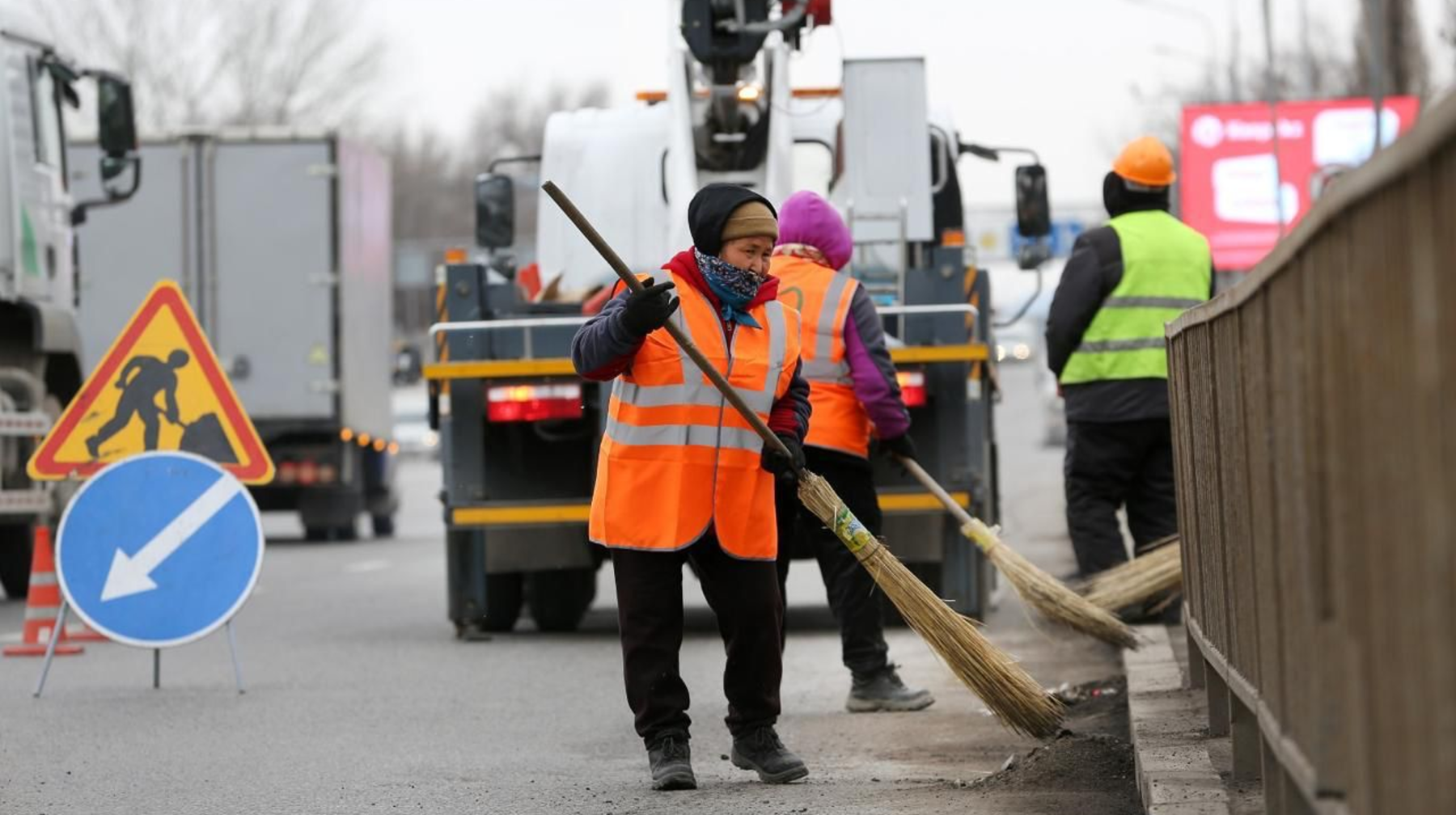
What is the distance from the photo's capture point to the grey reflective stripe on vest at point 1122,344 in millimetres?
10625

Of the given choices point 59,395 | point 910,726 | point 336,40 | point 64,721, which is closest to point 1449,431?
point 910,726

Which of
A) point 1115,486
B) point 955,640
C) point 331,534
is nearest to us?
point 955,640

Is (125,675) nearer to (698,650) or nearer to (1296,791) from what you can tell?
(698,650)

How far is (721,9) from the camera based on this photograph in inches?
499

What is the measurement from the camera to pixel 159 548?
32.9 ft

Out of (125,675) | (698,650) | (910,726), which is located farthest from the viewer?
(698,650)

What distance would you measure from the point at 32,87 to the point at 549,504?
5236 millimetres

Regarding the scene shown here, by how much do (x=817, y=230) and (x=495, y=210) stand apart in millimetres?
4620

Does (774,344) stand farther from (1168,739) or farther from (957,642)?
(1168,739)

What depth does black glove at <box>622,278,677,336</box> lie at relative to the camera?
→ 6.91 meters

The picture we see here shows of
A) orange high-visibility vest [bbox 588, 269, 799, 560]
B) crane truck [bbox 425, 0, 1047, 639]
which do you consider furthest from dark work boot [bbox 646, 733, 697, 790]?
crane truck [bbox 425, 0, 1047, 639]

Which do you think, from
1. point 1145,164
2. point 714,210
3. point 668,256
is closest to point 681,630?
point 714,210

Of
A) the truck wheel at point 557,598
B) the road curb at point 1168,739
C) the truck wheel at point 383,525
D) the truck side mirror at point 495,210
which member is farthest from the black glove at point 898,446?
the truck wheel at point 383,525

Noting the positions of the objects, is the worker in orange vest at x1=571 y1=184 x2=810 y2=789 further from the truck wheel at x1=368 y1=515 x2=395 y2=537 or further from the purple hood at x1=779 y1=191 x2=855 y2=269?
the truck wheel at x1=368 y1=515 x2=395 y2=537
